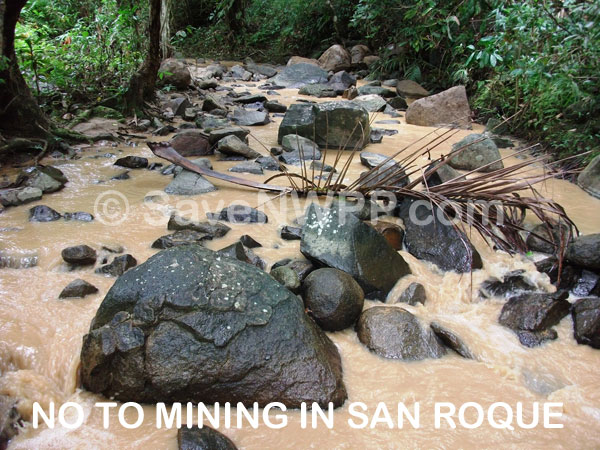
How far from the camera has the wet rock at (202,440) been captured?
186 centimetres

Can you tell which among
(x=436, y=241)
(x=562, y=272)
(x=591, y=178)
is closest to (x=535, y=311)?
(x=562, y=272)

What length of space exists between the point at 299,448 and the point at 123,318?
1.04m

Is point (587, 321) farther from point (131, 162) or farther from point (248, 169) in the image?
point (131, 162)

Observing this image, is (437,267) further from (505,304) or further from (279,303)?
(279,303)

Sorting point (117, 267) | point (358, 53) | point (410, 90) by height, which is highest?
point (358, 53)

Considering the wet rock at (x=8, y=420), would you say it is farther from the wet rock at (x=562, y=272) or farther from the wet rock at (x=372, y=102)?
the wet rock at (x=372, y=102)

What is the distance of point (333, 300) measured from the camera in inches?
106

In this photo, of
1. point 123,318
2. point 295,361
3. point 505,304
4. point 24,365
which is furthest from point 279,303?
point 505,304

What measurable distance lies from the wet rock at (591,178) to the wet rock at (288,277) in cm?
354

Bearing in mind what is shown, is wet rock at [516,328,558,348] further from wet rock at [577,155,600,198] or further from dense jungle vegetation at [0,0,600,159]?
dense jungle vegetation at [0,0,600,159]

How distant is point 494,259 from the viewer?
349cm

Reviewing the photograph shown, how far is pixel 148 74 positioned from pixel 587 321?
629cm

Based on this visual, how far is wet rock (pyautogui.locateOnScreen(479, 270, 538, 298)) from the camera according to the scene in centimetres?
314

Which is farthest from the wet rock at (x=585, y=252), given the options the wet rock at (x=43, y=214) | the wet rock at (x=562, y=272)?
the wet rock at (x=43, y=214)
